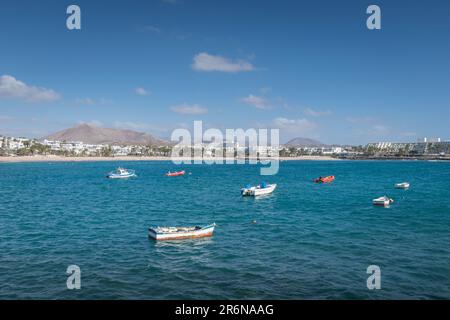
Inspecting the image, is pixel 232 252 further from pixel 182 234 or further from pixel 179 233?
pixel 179 233

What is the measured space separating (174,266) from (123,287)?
4957 mm

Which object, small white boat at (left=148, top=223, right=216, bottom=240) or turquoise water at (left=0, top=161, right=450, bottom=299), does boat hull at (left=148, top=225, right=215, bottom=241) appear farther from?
turquoise water at (left=0, top=161, right=450, bottom=299)

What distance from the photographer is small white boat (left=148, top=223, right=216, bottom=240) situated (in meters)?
33.3

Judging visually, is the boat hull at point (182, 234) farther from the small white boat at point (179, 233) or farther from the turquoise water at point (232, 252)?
the turquoise water at point (232, 252)

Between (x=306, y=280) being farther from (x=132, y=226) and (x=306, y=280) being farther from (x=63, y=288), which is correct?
(x=132, y=226)

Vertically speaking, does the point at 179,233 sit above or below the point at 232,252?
above

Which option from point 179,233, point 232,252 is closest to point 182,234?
point 179,233

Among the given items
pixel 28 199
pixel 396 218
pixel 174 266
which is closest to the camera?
pixel 174 266

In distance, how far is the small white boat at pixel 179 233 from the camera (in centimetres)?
3328

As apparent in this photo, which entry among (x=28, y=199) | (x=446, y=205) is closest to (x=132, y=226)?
(x=28, y=199)

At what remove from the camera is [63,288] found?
22281 mm

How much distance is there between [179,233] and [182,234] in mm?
304

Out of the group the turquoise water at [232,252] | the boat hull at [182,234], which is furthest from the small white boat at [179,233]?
the turquoise water at [232,252]

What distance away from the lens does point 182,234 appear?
33.9 m
